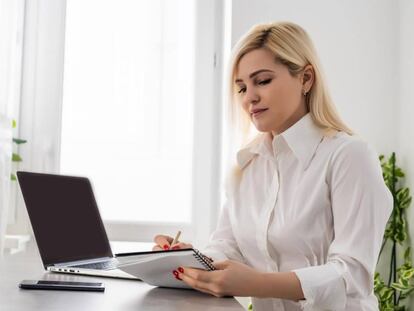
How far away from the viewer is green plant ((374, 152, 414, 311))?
2172 mm

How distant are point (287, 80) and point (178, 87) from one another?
47.4 inches

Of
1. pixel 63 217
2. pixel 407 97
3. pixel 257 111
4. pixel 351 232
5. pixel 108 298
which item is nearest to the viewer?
pixel 108 298

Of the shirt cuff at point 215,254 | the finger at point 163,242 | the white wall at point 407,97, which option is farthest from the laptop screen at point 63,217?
the white wall at point 407,97

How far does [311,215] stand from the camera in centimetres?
130

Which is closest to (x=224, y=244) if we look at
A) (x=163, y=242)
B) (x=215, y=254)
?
(x=215, y=254)

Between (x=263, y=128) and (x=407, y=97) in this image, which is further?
(x=407, y=97)

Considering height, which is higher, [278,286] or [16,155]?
[16,155]

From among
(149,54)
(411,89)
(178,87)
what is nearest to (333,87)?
(411,89)

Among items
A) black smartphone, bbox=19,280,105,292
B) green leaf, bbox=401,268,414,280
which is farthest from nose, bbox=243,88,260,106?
green leaf, bbox=401,268,414,280

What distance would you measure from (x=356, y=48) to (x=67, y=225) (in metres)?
1.63

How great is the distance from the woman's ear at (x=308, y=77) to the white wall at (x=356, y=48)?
3.26 ft

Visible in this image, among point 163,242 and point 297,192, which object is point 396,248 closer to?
point 297,192

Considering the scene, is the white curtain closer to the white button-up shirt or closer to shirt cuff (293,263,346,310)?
the white button-up shirt

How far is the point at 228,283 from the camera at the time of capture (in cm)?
104
